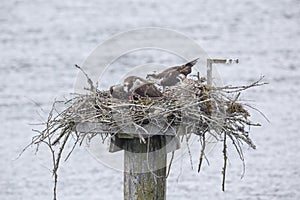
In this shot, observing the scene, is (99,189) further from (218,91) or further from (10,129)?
(218,91)

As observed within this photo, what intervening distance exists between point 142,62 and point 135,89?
9364 mm

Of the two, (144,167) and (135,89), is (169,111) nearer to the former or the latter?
(135,89)

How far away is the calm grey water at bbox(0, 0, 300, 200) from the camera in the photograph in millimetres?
7559

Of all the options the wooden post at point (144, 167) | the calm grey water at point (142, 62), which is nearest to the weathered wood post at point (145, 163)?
A: the wooden post at point (144, 167)

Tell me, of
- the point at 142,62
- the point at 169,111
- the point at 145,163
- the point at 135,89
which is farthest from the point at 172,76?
the point at 142,62

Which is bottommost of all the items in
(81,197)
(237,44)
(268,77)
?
(81,197)

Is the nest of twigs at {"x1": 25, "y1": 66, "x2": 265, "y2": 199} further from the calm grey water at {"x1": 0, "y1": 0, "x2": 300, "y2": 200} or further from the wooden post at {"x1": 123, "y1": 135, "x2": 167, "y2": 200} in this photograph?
the calm grey water at {"x1": 0, "y1": 0, "x2": 300, "y2": 200}

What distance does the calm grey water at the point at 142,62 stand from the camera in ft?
24.8

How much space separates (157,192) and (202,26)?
539 inches

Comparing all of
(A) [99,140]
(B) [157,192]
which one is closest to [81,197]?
(A) [99,140]

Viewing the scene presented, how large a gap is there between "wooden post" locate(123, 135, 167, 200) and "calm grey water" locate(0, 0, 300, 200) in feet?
0.48

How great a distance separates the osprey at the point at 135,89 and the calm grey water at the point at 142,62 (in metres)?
0.46

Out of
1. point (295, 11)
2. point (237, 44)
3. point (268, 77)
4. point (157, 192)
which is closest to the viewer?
point (157, 192)

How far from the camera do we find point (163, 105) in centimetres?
362
